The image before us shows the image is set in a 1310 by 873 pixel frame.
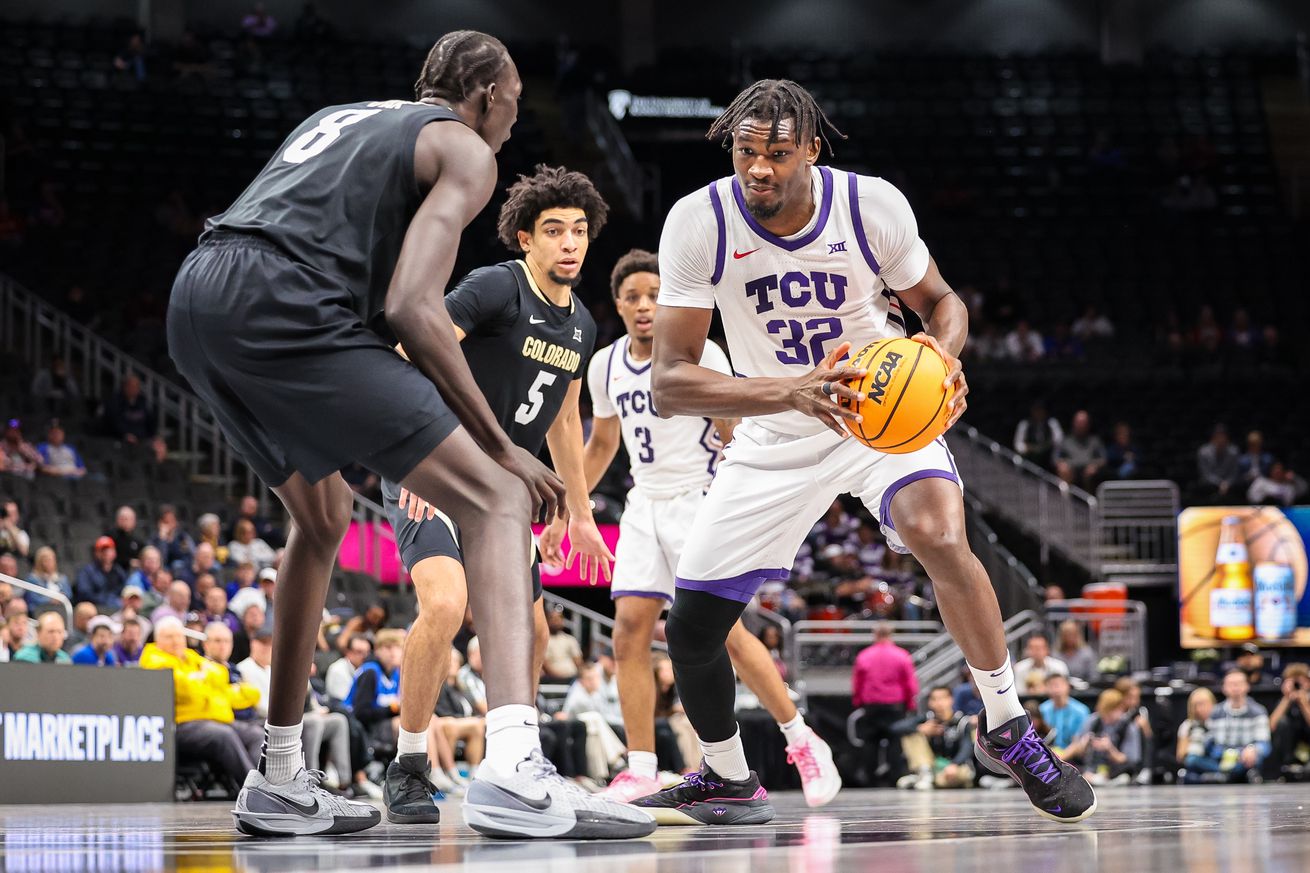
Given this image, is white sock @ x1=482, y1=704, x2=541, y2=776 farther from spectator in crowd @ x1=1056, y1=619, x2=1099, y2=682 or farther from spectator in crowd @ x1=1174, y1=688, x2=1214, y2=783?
spectator in crowd @ x1=1056, y1=619, x2=1099, y2=682

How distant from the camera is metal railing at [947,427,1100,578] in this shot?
1898 cm

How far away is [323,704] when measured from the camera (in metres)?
11.8

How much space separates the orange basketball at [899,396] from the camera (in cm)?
418

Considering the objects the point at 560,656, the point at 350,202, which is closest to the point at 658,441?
the point at 350,202

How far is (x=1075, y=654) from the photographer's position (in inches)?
605

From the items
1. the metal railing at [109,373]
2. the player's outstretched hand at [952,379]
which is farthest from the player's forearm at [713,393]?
the metal railing at [109,373]

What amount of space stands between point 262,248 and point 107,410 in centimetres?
1389

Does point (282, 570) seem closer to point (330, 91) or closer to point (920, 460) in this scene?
point (920, 460)

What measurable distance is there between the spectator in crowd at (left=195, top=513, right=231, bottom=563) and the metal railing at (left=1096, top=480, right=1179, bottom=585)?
33.6 ft

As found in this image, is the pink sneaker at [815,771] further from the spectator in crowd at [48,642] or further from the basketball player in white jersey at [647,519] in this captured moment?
the spectator in crowd at [48,642]

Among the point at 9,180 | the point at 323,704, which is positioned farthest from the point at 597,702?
the point at 9,180

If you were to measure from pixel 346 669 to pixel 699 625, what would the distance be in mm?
7590

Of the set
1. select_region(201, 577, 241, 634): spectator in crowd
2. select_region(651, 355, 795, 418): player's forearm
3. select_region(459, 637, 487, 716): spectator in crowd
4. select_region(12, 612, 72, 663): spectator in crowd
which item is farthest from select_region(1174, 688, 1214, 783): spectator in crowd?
select_region(651, 355, 795, 418): player's forearm

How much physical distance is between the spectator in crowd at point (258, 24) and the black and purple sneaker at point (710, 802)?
22.0 metres
